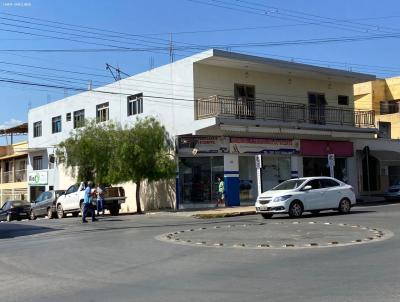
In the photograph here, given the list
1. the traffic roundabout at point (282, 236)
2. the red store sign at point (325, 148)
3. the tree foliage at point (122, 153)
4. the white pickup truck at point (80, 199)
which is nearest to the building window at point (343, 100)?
the red store sign at point (325, 148)

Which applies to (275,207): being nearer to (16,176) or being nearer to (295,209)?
(295,209)

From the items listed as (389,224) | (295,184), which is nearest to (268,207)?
(295,184)

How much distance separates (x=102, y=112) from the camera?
3794 centimetres

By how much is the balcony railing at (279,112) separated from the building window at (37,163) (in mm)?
20689

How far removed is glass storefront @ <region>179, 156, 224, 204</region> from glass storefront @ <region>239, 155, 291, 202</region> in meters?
1.64

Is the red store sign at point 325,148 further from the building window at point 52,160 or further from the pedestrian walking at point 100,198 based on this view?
the building window at point 52,160

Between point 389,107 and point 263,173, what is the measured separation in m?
24.4

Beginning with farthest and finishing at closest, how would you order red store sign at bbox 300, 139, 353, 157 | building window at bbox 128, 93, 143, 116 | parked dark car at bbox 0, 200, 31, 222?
parked dark car at bbox 0, 200, 31, 222 < red store sign at bbox 300, 139, 353, 157 < building window at bbox 128, 93, 143, 116

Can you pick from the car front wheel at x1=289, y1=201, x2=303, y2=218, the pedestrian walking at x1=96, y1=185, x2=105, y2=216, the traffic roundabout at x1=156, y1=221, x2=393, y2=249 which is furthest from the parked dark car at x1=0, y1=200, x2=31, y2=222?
the traffic roundabout at x1=156, y1=221, x2=393, y2=249

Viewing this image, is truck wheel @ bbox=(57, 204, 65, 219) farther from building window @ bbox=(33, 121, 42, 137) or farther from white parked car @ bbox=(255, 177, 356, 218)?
building window @ bbox=(33, 121, 42, 137)

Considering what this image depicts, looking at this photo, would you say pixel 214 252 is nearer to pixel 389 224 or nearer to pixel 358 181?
pixel 389 224

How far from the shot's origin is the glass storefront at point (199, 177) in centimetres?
3125

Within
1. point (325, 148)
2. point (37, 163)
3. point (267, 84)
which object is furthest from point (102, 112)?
point (325, 148)

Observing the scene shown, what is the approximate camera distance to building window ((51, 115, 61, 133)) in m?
43.2
